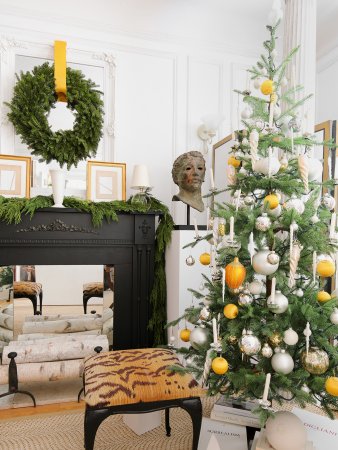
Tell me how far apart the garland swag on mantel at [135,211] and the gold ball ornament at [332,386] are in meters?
1.74

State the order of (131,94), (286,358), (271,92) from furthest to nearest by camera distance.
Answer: (131,94) < (271,92) < (286,358)

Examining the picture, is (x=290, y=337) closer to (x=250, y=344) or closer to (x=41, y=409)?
(x=250, y=344)

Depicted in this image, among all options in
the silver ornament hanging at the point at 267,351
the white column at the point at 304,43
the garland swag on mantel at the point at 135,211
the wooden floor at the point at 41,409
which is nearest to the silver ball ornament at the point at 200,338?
the silver ornament hanging at the point at 267,351

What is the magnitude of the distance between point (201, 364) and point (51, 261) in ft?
5.77

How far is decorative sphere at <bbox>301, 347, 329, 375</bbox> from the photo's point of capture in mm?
1543

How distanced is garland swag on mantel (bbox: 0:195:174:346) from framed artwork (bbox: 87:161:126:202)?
173mm

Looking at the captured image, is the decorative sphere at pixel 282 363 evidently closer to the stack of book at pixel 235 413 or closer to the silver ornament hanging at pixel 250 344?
the silver ornament hanging at pixel 250 344

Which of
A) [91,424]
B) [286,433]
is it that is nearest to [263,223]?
[286,433]

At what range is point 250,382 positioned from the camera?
160 centimetres

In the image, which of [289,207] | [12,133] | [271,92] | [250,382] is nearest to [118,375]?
[250,382]

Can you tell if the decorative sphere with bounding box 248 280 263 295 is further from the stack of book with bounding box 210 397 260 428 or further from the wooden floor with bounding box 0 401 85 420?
the wooden floor with bounding box 0 401 85 420

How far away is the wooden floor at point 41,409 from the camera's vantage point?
261 centimetres

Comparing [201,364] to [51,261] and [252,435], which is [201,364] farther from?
[51,261]

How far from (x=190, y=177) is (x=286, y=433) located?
2.03 metres
